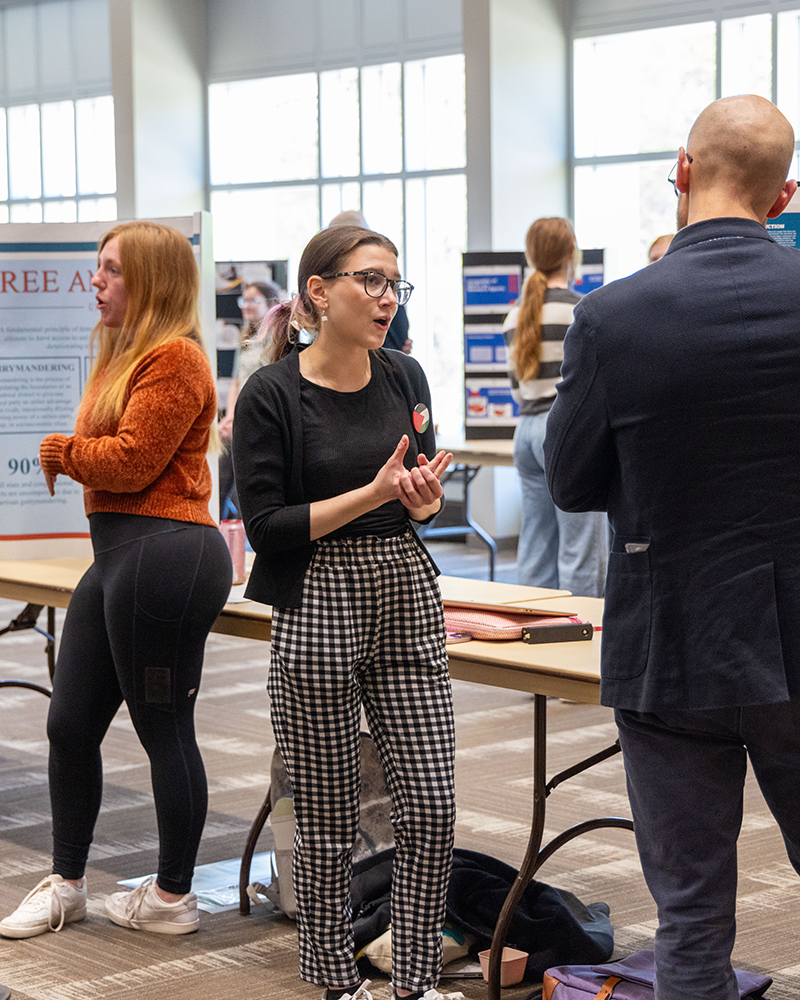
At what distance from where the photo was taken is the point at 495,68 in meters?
9.38

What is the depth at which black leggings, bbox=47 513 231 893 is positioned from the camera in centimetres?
282

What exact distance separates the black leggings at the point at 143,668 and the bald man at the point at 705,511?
1.27 metres

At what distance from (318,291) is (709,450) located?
3.11ft

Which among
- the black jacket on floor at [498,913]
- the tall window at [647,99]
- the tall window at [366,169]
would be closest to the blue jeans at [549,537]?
the black jacket on floor at [498,913]

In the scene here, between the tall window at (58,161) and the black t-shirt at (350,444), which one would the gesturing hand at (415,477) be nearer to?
the black t-shirt at (350,444)

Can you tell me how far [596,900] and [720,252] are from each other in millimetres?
1991

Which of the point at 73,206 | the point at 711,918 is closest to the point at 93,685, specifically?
the point at 711,918

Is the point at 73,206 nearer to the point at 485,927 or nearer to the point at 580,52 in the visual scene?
the point at 580,52

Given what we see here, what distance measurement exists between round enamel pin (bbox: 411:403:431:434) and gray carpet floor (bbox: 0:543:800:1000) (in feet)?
3.71

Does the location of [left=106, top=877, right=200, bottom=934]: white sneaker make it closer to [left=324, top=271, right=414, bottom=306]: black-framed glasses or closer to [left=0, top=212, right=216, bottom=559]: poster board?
[left=0, top=212, right=216, bottom=559]: poster board

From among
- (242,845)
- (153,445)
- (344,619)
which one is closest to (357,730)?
(344,619)

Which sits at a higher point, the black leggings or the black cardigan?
the black cardigan

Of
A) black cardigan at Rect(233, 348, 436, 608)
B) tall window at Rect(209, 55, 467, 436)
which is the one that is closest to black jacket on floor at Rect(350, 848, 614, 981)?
black cardigan at Rect(233, 348, 436, 608)

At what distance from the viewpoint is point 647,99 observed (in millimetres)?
9633
